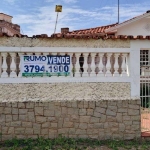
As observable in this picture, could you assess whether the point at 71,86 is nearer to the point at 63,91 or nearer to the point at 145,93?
the point at 63,91

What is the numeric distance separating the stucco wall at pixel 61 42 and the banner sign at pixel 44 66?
0.92 ft

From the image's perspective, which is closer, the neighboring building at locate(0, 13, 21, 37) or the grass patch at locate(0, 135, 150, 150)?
the grass patch at locate(0, 135, 150, 150)

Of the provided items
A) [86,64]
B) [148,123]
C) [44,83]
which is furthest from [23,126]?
[148,123]

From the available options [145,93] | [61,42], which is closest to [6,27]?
[145,93]

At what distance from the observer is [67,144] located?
590cm

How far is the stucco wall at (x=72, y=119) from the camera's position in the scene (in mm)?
6004

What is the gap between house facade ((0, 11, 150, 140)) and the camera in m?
5.98

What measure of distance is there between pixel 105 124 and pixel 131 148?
2.58 feet

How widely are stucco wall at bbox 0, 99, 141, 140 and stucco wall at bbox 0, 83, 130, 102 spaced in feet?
0.38

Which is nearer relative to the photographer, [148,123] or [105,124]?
[105,124]

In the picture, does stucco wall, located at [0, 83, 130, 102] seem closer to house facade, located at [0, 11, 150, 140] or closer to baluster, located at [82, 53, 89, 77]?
house facade, located at [0, 11, 150, 140]

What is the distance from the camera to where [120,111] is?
6.25 metres

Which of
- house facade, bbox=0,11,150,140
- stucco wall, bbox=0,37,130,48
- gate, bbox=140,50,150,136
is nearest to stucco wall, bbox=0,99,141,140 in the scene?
house facade, bbox=0,11,150,140

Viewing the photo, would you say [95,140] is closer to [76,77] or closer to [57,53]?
[76,77]
